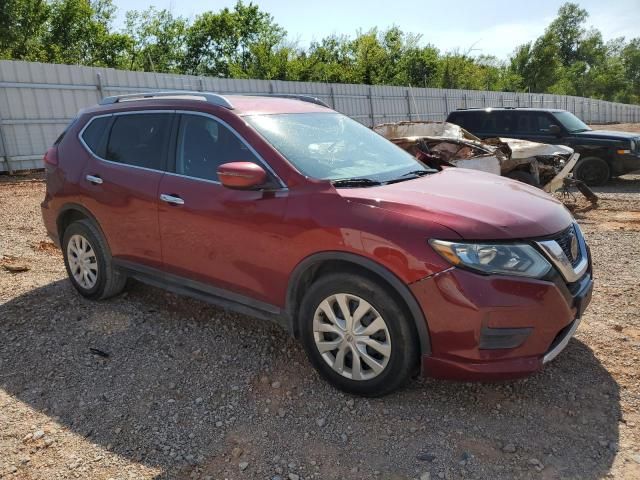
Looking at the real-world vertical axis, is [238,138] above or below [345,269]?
above

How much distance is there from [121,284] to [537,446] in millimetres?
3390

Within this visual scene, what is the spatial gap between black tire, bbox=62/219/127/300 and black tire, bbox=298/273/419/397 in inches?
78.4

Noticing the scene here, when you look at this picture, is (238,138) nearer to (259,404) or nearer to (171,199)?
(171,199)

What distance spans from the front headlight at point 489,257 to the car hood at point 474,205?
55 millimetres

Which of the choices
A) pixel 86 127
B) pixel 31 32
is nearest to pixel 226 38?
pixel 31 32

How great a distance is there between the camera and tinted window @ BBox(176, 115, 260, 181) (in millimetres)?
3449

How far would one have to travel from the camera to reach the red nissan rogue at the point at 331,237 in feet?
8.67

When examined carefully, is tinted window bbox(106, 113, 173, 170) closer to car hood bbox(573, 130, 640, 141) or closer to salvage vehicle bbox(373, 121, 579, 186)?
salvage vehicle bbox(373, 121, 579, 186)

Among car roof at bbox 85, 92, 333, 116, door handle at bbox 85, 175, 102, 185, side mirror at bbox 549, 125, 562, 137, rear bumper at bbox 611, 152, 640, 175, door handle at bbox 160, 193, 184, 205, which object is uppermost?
car roof at bbox 85, 92, 333, 116

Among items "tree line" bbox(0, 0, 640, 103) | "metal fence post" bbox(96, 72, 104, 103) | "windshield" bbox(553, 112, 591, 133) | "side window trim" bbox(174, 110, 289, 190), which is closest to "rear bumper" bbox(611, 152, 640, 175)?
"windshield" bbox(553, 112, 591, 133)

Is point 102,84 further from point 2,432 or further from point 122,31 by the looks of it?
point 122,31

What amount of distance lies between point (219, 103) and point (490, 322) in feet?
7.50

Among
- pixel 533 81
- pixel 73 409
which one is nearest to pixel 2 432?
pixel 73 409

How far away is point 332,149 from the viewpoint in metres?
3.58
